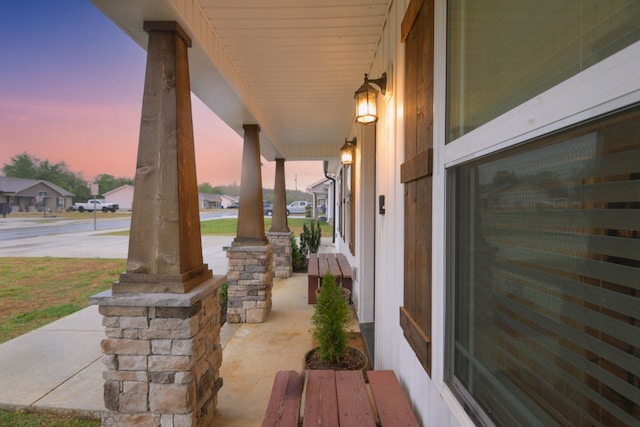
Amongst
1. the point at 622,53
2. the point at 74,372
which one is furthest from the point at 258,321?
the point at 622,53

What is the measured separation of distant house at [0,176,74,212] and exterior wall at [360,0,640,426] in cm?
4477

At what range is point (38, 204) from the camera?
4003cm

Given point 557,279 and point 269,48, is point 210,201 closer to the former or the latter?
point 269,48

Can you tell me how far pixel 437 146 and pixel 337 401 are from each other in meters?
1.44

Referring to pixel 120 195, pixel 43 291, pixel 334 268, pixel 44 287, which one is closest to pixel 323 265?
pixel 334 268

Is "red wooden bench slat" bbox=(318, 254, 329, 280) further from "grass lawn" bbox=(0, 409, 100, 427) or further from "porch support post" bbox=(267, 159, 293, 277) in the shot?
"grass lawn" bbox=(0, 409, 100, 427)

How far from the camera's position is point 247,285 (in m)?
4.61

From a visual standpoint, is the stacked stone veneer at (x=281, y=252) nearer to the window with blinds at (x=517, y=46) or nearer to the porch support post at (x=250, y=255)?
the porch support post at (x=250, y=255)

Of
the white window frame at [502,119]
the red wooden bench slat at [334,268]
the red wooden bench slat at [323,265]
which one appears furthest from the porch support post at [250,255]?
the white window frame at [502,119]

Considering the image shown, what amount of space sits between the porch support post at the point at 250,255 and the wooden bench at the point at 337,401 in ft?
8.72

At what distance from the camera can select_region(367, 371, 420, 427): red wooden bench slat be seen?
1504mm

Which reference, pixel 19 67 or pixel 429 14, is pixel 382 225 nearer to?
pixel 429 14

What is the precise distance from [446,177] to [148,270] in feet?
6.58

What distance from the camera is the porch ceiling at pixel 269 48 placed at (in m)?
2.33
